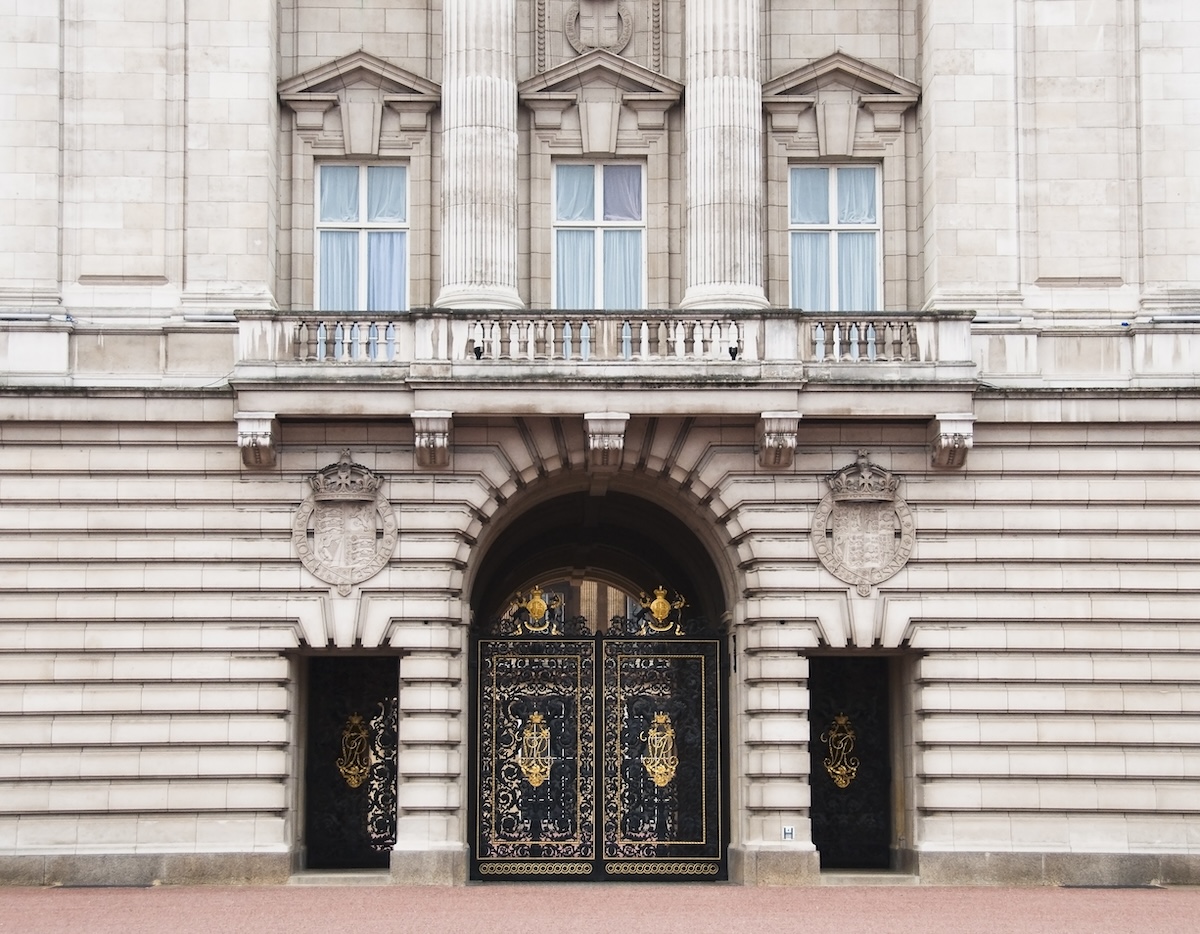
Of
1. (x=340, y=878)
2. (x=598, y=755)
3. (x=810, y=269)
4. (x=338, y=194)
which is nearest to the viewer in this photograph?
(x=340, y=878)

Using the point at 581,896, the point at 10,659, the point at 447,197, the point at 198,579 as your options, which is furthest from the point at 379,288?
the point at 581,896

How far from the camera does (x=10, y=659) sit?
3145cm

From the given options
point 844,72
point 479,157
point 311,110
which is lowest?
point 479,157

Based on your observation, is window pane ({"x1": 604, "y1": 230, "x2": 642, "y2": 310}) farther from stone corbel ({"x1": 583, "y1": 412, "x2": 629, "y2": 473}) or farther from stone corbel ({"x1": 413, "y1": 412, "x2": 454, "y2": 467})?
stone corbel ({"x1": 413, "y1": 412, "x2": 454, "y2": 467})

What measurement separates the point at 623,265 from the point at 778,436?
4.63 meters

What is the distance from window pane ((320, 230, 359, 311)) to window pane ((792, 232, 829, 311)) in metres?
7.16

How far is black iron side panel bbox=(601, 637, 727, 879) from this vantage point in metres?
33.2

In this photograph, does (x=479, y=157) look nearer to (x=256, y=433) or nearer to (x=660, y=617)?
(x=256, y=433)

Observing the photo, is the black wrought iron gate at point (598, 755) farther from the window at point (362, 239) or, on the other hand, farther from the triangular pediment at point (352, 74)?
the triangular pediment at point (352, 74)

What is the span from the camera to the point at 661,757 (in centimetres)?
3359

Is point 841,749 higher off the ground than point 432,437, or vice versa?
point 432,437

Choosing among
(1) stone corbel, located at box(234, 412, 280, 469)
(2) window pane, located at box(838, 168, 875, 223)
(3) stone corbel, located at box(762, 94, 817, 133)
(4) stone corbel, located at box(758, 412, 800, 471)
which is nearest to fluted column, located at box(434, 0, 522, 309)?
(1) stone corbel, located at box(234, 412, 280, 469)

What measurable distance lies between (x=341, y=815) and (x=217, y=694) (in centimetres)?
379

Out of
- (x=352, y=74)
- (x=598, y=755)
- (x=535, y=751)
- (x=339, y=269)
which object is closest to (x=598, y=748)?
(x=598, y=755)
